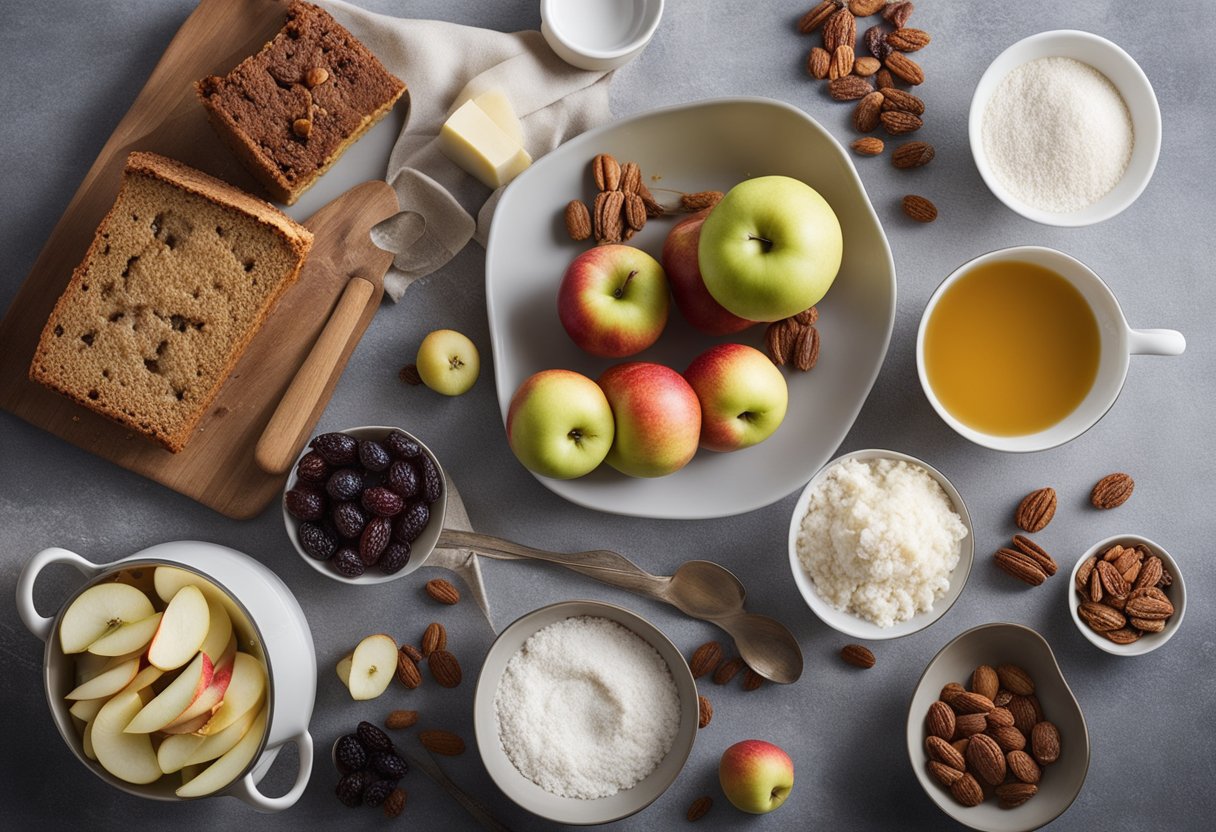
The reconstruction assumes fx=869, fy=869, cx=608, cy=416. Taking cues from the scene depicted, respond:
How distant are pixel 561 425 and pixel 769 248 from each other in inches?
21.1

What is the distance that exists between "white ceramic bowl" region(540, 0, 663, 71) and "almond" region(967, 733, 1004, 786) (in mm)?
1688

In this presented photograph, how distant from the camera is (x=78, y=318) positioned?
1816 millimetres

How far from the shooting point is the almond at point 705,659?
1948mm

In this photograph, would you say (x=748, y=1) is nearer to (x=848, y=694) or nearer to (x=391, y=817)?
(x=848, y=694)

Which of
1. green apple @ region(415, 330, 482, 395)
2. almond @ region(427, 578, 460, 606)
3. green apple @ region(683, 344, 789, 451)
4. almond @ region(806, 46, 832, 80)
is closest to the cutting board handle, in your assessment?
green apple @ region(415, 330, 482, 395)

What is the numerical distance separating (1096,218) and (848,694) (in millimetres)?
1193

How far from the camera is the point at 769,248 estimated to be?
1.70m

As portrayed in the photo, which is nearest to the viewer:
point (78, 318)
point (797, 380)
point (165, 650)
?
point (165, 650)

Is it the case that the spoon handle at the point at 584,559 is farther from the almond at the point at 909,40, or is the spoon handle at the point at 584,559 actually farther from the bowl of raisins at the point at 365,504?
the almond at the point at 909,40

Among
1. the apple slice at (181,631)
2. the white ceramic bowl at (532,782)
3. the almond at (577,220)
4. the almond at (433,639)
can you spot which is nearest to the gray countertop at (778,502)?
the almond at (433,639)

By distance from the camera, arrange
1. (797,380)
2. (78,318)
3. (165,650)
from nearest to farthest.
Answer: (165,650)
(78,318)
(797,380)

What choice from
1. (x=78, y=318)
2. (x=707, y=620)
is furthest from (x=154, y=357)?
(x=707, y=620)

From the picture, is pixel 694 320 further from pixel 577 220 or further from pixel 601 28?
pixel 601 28

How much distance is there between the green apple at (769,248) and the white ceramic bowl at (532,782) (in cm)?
70
